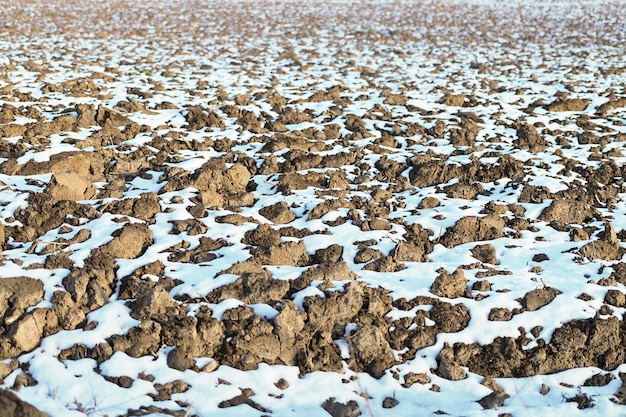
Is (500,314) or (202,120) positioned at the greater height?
(202,120)

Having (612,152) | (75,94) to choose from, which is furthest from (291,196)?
(75,94)

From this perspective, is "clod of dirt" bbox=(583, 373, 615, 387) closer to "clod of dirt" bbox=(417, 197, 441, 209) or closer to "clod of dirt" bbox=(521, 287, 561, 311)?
"clod of dirt" bbox=(521, 287, 561, 311)

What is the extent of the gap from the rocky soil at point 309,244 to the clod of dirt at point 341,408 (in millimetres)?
10

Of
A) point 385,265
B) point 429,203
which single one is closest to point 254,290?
point 385,265

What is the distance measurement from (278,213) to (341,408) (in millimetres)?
2237

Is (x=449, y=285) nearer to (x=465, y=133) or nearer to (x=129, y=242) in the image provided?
(x=129, y=242)

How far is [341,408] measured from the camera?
11.2 ft

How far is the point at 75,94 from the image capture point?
8.66m

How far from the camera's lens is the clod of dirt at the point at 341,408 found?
11.1ft

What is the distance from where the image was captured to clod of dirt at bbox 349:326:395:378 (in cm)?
373

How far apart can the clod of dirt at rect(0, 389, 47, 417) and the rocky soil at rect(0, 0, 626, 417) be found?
0.02 meters

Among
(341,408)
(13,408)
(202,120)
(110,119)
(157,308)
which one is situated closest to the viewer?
(13,408)

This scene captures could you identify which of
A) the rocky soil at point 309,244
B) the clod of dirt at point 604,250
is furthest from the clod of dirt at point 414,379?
the clod of dirt at point 604,250

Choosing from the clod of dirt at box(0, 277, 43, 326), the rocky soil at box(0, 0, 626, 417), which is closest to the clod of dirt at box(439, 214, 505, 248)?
the rocky soil at box(0, 0, 626, 417)
